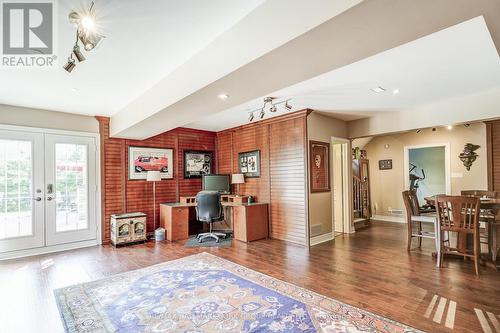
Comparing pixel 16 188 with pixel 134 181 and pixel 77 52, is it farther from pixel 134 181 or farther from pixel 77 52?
pixel 77 52

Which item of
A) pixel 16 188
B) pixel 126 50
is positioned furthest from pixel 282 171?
pixel 16 188

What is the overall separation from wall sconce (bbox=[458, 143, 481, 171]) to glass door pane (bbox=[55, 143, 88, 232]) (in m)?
8.09

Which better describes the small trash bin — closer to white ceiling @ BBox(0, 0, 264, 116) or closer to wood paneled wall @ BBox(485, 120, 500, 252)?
white ceiling @ BBox(0, 0, 264, 116)

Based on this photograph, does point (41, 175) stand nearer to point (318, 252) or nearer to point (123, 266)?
point (123, 266)

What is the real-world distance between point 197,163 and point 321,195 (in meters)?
3.13

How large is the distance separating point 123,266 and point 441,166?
7159mm

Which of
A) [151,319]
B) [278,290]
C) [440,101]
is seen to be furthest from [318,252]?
[440,101]

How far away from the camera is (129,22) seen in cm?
207

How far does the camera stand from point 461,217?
343 cm

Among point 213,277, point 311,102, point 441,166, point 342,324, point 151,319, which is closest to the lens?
point 342,324

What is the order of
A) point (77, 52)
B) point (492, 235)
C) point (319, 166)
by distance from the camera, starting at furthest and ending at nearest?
point (319, 166) → point (492, 235) → point (77, 52)

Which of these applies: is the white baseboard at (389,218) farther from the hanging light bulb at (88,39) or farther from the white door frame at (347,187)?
the hanging light bulb at (88,39)

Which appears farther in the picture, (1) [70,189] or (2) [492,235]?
(1) [70,189]

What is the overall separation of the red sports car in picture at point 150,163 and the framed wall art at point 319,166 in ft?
10.8
